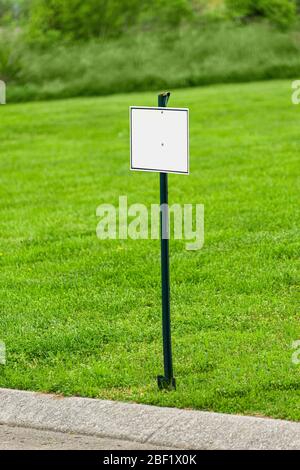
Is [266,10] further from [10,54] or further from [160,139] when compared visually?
[160,139]

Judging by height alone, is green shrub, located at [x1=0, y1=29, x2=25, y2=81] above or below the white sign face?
above

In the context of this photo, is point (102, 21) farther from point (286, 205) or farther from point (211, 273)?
point (211, 273)

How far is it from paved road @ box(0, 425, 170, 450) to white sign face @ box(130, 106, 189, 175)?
1.50m

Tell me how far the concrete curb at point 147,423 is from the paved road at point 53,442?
0.14 feet

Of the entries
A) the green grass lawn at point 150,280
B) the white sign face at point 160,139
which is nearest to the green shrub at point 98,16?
the green grass lawn at point 150,280

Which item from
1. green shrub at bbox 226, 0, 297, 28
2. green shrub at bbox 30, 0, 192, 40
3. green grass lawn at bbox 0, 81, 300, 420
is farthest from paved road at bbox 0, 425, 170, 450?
green shrub at bbox 226, 0, 297, 28

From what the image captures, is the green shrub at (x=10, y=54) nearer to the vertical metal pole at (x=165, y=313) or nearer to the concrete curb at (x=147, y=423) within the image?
the vertical metal pole at (x=165, y=313)

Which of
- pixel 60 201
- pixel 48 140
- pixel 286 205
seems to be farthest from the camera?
pixel 48 140

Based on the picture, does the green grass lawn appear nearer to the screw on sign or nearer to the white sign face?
the screw on sign

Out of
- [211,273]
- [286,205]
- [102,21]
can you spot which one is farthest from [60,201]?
[102,21]

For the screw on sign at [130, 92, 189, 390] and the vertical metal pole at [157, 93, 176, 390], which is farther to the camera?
the vertical metal pole at [157, 93, 176, 390]

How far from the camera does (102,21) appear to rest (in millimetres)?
21672

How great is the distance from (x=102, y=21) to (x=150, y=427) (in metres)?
17.1

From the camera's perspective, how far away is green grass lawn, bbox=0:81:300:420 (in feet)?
20.2
